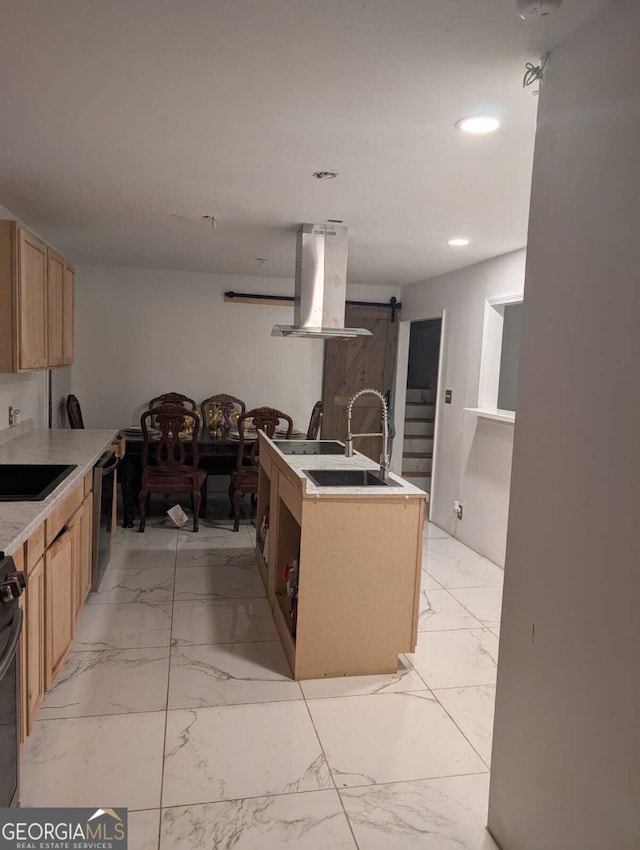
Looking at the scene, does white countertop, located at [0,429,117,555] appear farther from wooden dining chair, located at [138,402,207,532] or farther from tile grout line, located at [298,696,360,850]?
tile grout line, located at [298,696,360,850]

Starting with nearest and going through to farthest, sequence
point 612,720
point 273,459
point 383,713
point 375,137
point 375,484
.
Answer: point 612,720 < point 375,137 < point 383,713 < point 375,484 < point 273,459

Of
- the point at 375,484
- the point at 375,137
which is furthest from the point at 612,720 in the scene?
the point at 375,137

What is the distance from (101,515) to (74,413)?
2.25m

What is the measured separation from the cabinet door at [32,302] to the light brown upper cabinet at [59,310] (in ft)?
0.49

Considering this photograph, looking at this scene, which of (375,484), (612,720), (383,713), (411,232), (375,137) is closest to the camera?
(612,720)

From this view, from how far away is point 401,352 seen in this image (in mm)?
6367

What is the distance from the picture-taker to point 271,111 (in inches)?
78.5

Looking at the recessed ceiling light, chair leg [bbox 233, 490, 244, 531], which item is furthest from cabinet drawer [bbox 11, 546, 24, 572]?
chair leg [bbox 233, 490, 244, 531]

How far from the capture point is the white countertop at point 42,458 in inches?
74.2

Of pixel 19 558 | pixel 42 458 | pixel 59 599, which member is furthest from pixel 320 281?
pixel 19 558

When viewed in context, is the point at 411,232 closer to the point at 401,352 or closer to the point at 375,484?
the point at 375,484

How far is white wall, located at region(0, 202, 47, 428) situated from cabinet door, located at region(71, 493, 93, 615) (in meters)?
1.02

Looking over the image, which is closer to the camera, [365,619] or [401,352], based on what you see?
[365,619]

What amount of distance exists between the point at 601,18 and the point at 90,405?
5.41 m
